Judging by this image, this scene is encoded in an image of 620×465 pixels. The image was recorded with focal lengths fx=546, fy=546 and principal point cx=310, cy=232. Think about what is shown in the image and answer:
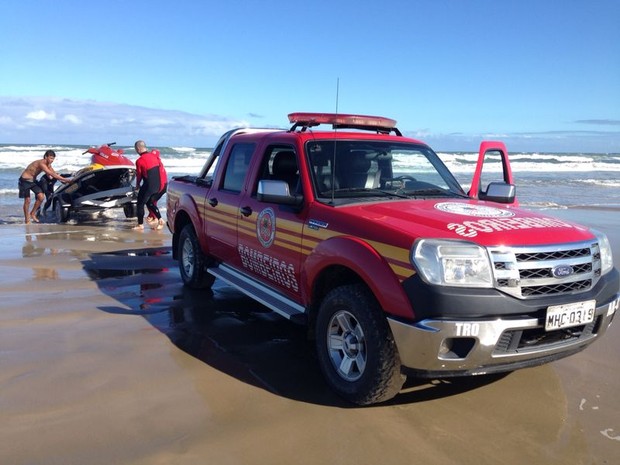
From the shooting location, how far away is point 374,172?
4.52 m

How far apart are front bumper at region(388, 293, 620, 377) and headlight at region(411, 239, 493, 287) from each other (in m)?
0.22

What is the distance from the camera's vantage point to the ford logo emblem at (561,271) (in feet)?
10.4

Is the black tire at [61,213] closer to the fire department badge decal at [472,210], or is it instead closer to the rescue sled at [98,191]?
the rescue sled at [98,191]

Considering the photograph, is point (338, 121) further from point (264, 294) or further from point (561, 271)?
point (561, 271)

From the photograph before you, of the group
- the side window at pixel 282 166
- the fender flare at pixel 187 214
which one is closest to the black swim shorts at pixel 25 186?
the fender flare at pixel 187 214

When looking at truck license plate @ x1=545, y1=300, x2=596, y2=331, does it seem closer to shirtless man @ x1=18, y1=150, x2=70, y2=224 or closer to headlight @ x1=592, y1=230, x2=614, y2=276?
headlight @ x1=592, y1=230, x2=614, y2=276

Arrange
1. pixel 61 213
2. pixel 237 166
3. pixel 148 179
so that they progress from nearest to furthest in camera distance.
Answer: pixel 237 166
pixel 148 179
pixel 61 213

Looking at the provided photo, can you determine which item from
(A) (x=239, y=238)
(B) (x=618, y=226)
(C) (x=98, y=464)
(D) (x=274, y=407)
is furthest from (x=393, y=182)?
(B) (x=618, y=226)

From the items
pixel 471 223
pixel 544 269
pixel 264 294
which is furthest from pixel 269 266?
pixel 544 269

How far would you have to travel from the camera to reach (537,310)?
10.1ft

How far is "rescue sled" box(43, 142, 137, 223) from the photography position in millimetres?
12086

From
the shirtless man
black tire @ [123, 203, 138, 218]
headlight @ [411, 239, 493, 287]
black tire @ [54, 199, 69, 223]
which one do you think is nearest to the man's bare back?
the shirtless man

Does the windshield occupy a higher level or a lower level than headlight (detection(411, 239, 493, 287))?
higher

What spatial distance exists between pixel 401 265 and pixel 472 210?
0.95 m
